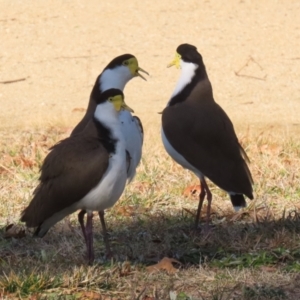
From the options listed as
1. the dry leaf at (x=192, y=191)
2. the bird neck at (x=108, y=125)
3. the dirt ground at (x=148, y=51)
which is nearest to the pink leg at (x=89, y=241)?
the bird neck at (x=108, y=125)

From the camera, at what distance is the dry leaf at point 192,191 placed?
7429 mm

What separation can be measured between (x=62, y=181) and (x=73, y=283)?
809 mm

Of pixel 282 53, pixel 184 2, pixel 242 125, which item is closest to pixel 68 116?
pixel 242 125

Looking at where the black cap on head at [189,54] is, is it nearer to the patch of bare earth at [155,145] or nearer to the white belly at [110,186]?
the patch of bare earth at [155,145]

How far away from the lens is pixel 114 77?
6961mm

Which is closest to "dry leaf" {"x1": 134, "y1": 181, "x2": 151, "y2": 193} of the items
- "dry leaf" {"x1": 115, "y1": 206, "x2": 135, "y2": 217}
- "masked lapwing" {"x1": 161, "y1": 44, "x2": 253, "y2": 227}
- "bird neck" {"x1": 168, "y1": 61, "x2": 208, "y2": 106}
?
"dry leaf" {"x1": 115, "y1": 206, "x2": 135, "y2": 217}

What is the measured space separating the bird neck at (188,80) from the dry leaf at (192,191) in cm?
75

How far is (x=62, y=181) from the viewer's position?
5664mm

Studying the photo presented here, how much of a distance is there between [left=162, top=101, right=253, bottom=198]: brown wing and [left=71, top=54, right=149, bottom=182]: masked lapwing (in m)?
0.28

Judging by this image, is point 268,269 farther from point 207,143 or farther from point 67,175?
point 207,143

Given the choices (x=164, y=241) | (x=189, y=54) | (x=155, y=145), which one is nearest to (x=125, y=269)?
(x=164, y=241)

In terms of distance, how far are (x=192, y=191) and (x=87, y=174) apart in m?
2.03

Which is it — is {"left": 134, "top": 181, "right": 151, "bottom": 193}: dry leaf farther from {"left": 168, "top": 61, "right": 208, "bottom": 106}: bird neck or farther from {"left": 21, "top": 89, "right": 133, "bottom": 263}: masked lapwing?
{"left": 21, "top": 89, "right": 133, "bottom": 263}: masked lapwing

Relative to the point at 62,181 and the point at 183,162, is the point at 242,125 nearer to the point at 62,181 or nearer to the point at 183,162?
the point at 183,162
